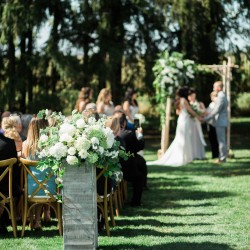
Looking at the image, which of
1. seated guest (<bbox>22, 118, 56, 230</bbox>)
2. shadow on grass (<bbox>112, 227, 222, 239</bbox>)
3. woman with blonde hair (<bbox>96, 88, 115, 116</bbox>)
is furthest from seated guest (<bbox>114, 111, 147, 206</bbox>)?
woman with blonde hair (<bbox>96, 88, 115, 116</bbox>)

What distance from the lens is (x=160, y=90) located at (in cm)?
1567

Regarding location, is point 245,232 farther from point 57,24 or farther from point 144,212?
point 57,24

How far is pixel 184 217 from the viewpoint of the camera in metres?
8.20

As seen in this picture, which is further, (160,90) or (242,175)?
(160,90)

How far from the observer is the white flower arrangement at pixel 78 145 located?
621 centimetres

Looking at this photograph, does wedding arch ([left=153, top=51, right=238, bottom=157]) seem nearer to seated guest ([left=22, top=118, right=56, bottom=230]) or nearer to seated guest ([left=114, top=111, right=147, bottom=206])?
seated guest ([left=114, top=111, right=147, bottom=206])

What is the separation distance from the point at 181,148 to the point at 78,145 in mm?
8877

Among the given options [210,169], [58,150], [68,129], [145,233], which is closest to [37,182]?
[58,150]

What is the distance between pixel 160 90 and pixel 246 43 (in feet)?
19.9


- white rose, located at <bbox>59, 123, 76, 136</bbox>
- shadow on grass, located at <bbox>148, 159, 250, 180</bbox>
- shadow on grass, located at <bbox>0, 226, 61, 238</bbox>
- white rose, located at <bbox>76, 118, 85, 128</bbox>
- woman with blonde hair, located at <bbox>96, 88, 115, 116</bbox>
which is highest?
woman with blonde hair, located at <bbox>96, 88, 115, 116</bbox>

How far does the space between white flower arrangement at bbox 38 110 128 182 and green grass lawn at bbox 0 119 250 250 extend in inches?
36.1

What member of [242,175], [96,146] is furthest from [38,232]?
[242,175]

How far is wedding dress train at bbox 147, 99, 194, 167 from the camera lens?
14.8 m

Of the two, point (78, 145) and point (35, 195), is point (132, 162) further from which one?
point (78, 145)
